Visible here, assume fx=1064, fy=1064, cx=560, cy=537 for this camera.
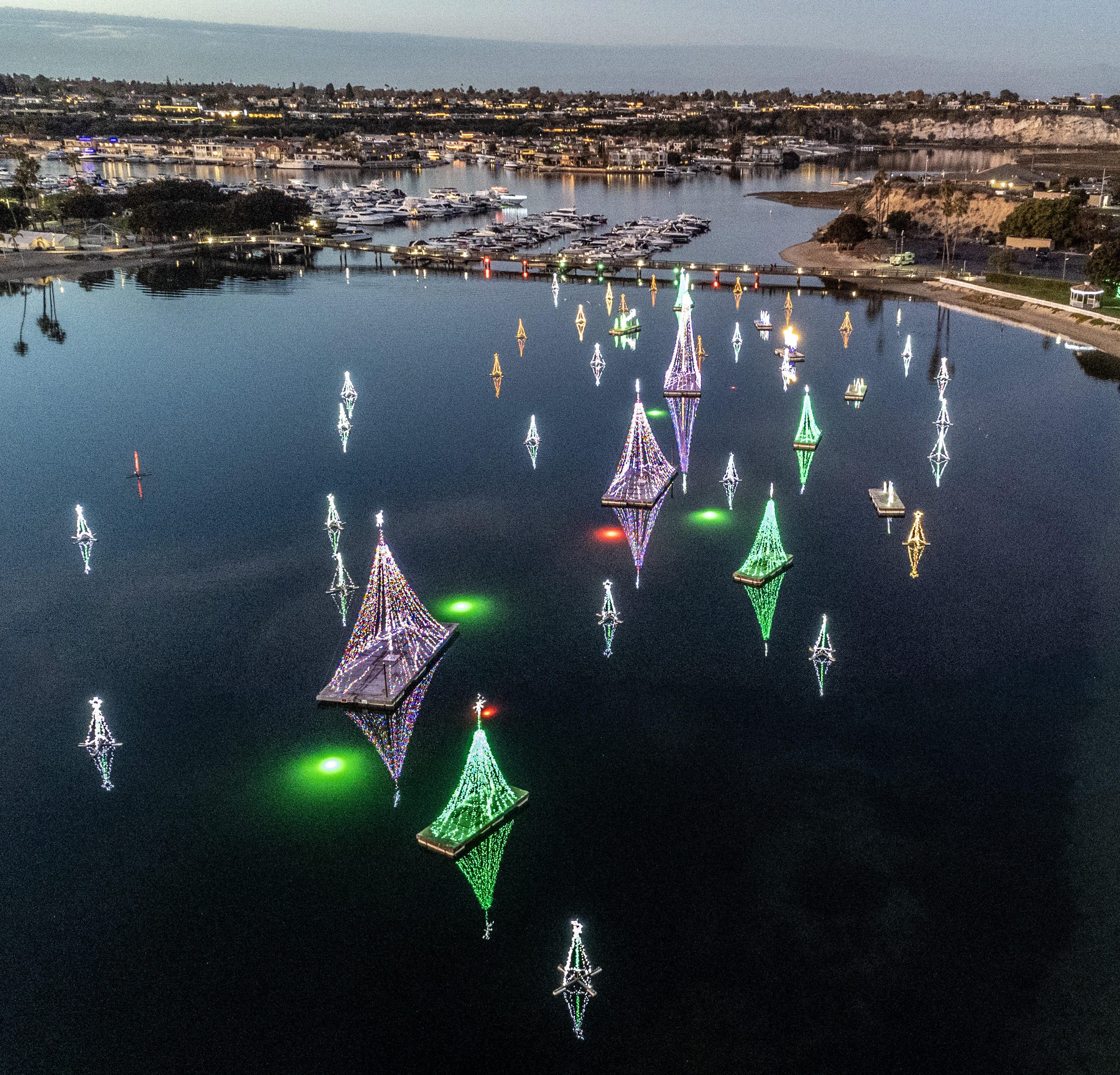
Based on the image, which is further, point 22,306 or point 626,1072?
point 22,306

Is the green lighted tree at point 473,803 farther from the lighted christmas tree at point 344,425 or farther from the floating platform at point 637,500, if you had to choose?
the lighted christmas tree at point 344,425

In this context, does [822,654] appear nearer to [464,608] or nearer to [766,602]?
[766,602]

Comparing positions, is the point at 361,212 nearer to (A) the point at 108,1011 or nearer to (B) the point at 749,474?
(B) the point at 749,474

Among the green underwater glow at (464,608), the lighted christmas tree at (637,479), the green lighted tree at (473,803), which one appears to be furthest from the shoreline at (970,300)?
the green lighted tree at (473,803)

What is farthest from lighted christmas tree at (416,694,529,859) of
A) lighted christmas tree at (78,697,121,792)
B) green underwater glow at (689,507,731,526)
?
green underwater glow at (689,507,731,526)

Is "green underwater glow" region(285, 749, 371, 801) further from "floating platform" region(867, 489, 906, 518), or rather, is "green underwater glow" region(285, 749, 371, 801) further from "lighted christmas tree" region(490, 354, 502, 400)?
"lighted christmas tree" region(490, 354, 502, 400)

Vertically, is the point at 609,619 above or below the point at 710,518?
below

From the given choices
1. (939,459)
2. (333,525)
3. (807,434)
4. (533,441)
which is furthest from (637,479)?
(939,459)

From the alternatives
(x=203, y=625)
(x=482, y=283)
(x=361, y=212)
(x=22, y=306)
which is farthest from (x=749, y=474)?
(x=361, y=212)
